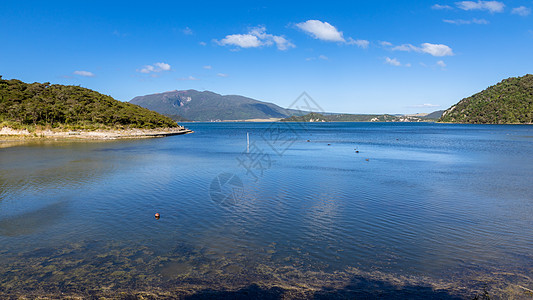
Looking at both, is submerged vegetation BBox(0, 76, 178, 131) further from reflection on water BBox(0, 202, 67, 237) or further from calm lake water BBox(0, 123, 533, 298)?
reflection on water BBox(0, 202, 67, 237)

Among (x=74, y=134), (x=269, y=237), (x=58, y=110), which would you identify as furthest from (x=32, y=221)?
(x=58, y=110)

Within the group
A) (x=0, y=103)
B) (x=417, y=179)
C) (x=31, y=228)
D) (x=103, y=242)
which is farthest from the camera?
(x=0, y=103)

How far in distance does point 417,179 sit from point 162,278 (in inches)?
870

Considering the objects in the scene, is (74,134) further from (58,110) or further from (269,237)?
(269,237)

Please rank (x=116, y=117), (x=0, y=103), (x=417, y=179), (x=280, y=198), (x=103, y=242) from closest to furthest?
(x=103, y=242), (x=280, y=198), (x=417, y=179), (x=0, y=103), (x=116, y=117)

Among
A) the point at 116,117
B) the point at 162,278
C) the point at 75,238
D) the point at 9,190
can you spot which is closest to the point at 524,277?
the point at 162,278

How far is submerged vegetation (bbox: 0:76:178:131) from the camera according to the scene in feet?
272

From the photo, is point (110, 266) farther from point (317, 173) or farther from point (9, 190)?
point (317, 173)

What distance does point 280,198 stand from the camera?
60.8ft

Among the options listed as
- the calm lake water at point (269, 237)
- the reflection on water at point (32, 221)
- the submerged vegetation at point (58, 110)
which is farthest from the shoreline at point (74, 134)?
the reflection on water at point (32, 221)

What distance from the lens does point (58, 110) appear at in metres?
90.1

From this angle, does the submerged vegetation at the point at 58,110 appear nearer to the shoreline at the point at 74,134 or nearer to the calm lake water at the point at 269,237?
the shoreline at the point at 74,134

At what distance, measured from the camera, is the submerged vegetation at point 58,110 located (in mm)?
83000

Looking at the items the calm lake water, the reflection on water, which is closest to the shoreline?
the calm lake water
